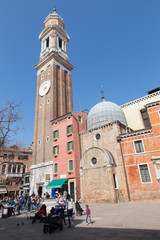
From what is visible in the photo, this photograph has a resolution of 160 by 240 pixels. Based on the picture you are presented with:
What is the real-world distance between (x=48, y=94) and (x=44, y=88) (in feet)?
8.89

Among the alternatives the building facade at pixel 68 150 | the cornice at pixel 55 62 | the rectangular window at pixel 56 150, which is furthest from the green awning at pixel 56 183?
the cornice at pixel 55 62

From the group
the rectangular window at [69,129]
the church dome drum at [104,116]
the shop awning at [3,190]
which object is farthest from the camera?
the shop awning at [3,190]

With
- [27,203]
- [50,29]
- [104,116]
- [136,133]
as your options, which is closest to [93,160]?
[136,133]

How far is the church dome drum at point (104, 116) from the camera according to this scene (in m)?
27.0

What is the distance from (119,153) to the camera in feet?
71.8

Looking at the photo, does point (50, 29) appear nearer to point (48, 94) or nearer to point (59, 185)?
point (48, 94)

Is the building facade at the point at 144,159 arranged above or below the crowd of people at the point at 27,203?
above

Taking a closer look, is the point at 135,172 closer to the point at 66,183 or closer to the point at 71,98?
the point at 66,183

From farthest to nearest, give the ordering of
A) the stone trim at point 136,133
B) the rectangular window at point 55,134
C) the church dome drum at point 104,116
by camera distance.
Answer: the rectangular window at point 55,134, the church dome drum at point 104,116, the stone trim at point 136,133

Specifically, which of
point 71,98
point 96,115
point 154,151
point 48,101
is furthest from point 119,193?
point 71,98

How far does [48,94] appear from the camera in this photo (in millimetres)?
36344

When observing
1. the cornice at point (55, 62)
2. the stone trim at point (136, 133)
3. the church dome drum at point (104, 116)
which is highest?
the cornice at point (55, 62)

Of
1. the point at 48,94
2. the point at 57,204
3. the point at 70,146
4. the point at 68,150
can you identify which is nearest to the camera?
the point at 57,204

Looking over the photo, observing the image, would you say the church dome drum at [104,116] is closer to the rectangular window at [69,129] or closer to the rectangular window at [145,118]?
the rectangular window at [69,129]
